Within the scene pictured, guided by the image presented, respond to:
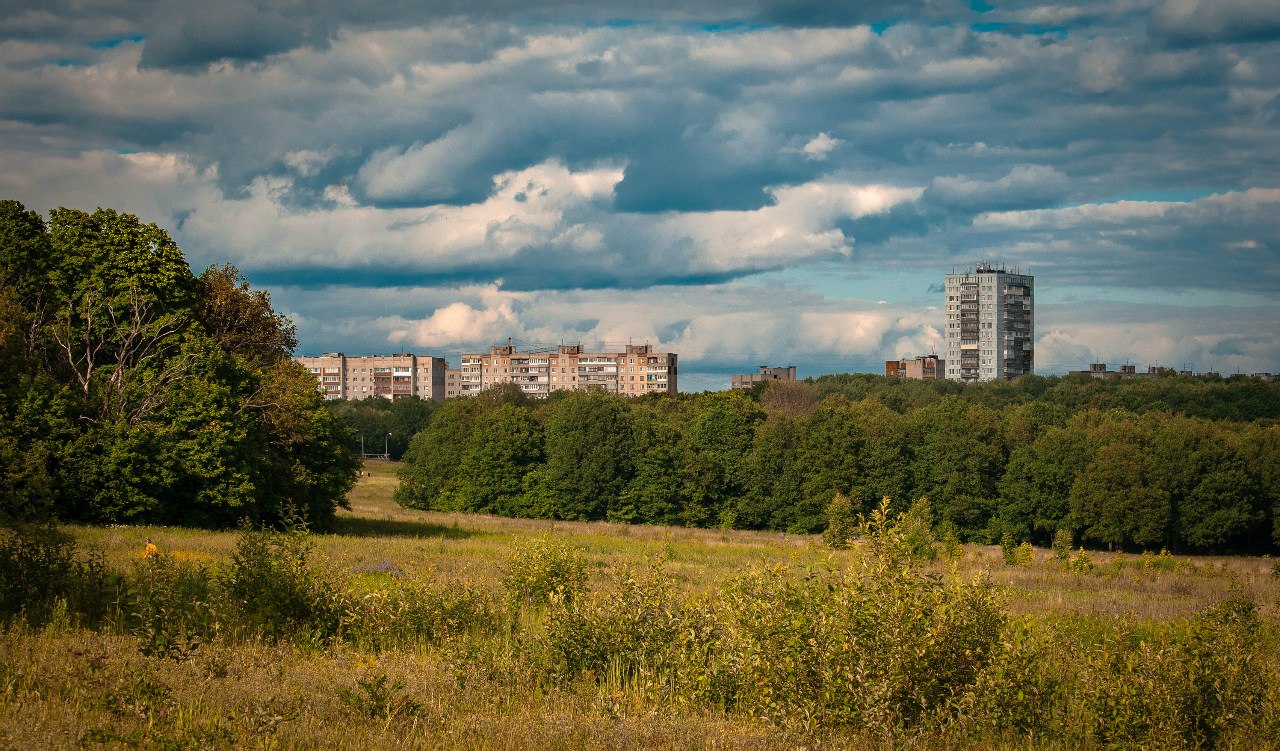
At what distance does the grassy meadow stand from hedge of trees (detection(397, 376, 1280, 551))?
6957 centimetres

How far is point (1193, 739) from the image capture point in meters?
13.8

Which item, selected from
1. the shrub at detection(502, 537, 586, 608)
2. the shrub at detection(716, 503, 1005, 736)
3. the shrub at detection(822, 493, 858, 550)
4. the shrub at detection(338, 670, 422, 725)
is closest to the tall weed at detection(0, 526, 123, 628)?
the shrub at detection(338, 670, 422, 725)

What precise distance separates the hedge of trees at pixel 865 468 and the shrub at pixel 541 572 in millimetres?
64199

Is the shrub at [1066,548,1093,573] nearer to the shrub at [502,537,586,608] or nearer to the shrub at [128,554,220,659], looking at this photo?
the shrub at [502,537,586,608]

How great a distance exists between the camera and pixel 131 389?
42000 millimetres

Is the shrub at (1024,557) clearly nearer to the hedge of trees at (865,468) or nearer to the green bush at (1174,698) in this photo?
the hedge of trees at (865,468)

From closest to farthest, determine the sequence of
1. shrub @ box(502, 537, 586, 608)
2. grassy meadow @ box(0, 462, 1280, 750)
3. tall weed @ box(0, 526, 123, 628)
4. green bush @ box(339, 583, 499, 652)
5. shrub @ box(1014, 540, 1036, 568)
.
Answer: grassy meadow @ box(0, 462, 1280, 750) < tall weed @ box(0, 526, 123, 628) < green bush @ box(339, 583, 499, 652) < shrub @ box(502, 537, 586, 608) < shrub @ box(1014, 540, 1036, 568)

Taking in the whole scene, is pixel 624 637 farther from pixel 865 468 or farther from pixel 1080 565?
pixel 865 468

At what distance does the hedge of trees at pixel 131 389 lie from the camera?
126ft

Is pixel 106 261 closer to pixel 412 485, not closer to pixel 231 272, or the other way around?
pixel 231 272

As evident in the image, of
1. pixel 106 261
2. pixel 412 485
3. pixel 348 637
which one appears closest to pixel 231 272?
pixel 106 261

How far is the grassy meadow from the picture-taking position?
11.6 metres

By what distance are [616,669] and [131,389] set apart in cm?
3309

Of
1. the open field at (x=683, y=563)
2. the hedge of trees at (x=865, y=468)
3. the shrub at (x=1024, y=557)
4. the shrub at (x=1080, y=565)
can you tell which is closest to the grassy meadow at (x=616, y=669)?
the open field at (x=683, y=563)
